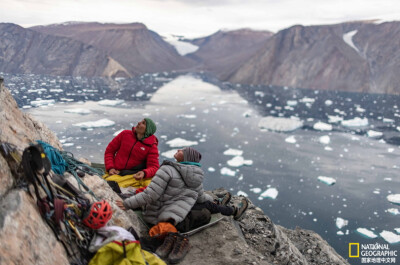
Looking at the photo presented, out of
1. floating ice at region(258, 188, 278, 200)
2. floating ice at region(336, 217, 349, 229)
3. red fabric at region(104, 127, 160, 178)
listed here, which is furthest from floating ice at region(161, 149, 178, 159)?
red fabric at region(104, 127, 160, 178)

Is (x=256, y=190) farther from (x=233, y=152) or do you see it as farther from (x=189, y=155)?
(x=189, y=155)

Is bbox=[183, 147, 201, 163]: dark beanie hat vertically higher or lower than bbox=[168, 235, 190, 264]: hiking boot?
higher

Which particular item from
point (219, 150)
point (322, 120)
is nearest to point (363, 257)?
point (219, 150)

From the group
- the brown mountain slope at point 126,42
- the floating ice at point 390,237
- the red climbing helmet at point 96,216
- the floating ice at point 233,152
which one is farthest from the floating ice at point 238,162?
the brown mountain slope at point 126,42

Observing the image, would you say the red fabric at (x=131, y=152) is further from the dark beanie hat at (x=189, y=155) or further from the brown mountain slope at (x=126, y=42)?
the brown mountain slope at (x=126, y=42)

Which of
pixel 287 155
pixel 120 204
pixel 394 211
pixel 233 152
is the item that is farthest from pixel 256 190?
pixel 120 204

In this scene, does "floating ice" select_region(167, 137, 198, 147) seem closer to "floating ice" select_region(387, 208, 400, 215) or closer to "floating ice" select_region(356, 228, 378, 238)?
"floating ice" select_region(356, 228, 378, 238)

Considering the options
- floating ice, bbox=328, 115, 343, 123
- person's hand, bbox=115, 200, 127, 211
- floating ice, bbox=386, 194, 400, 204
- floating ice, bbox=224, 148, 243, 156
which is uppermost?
person's hand, bbox=115, 200, 127, 211
